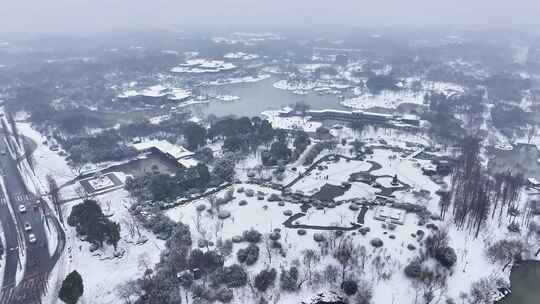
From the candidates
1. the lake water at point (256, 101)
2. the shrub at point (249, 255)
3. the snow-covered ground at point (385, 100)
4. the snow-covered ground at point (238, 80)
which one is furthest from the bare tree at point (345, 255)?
the snow-covered ground at point (238, 80)

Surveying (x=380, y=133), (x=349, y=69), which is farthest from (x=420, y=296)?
(x=349, y=69)

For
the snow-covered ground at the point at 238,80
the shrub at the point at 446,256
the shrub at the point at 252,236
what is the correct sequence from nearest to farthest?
the shrub at the point at 446,256 → the shrub at the point at 252,236 → the snow-covered ground at the point at 238,80

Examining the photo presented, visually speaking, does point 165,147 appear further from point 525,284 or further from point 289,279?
point 525,284

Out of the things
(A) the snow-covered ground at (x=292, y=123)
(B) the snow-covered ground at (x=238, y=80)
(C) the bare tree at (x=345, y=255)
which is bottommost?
(C) the bare tree at (x=345, y=255)

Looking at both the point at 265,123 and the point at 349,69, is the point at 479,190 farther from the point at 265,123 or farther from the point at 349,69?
the point at 349,69

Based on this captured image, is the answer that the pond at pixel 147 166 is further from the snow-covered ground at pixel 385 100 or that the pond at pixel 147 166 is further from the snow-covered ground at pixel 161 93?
the snow-covered ground at pixel 385 100
